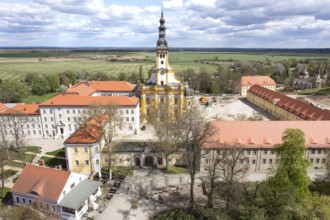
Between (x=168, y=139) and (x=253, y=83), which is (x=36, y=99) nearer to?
(x=168, y=139)

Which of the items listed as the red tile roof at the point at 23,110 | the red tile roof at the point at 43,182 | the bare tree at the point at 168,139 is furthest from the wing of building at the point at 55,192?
the red tile roof at the point at 23,110

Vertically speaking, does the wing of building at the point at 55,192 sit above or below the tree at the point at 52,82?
below

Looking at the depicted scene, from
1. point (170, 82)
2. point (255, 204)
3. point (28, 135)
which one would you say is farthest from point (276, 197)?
point (28, 135)

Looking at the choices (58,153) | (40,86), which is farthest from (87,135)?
(40,86)

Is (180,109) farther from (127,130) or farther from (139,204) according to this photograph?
(139,204)

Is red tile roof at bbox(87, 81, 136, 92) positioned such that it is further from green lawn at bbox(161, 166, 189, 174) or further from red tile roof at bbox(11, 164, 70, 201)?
red tile roof at bbox(11, 164, 70, 201)

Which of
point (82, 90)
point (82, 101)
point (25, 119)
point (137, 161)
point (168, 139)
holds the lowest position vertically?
point (137, 161)

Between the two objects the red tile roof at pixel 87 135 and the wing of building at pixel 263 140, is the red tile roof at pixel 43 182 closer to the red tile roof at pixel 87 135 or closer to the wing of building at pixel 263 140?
the red tile roof at pixel 87 135
